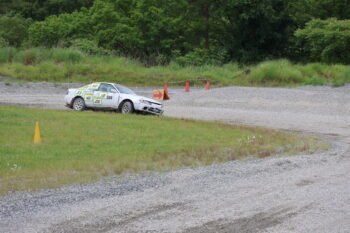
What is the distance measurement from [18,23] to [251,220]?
58987mm

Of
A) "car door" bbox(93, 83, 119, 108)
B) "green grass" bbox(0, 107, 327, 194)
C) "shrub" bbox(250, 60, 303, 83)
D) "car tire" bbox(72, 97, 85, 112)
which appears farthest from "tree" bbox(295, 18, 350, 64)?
"green grass" bbox(0, 107, 327, 194)

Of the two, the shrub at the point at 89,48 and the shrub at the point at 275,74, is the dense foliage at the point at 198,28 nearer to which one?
the shrub at the point at 89,48

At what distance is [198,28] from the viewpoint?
56500mm

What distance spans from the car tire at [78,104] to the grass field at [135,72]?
45.2 ft

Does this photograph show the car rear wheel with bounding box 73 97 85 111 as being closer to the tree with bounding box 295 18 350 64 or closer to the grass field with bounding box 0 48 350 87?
the grass field with bounding box 0 48 350 87

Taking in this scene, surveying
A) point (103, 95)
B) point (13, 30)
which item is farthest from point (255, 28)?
point (103, 95)

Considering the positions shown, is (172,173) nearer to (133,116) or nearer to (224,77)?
(133,116)

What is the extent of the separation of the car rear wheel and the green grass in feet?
6.50

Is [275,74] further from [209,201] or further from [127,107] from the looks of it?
[209,201]

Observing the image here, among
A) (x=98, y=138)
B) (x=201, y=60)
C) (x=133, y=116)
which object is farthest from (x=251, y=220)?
(x=201, y=60)

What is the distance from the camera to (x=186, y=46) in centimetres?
5597

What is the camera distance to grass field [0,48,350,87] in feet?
126

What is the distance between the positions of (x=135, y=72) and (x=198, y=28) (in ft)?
60.0

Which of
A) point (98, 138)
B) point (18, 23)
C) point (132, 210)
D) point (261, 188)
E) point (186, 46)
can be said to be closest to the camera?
point (132, 210)
